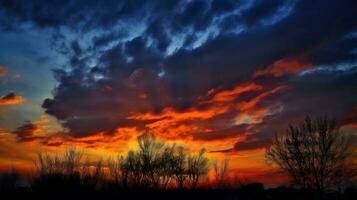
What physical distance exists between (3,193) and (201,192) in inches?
676

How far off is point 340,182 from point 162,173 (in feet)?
115

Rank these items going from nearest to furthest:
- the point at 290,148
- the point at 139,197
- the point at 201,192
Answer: the point at 139,197
the point at 201,192
the point at 290,148

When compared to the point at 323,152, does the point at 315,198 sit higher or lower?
lower

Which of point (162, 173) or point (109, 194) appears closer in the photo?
point (109, 194)

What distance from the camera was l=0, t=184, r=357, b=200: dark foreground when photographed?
107 ft

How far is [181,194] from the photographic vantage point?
35281 millimetres

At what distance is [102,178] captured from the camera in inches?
1877

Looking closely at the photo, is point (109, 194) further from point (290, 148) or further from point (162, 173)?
point (162, 173)

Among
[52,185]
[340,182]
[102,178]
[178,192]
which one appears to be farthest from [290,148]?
[52,185]

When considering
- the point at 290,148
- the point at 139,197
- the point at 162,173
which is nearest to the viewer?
the point at 139,197

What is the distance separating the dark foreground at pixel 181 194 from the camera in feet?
107

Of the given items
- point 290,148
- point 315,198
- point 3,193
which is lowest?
point 315,198

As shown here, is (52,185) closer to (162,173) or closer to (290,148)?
(290,148)

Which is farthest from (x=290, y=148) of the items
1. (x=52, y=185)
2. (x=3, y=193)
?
(x=3, y=193)
